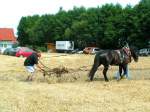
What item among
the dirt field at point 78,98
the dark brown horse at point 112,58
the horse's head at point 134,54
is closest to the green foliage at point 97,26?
the horse's head at point 134,54

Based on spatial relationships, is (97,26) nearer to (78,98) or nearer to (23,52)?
(23,52)

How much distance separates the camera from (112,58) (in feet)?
76.2

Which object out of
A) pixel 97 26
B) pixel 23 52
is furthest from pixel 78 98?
pixel 97 26

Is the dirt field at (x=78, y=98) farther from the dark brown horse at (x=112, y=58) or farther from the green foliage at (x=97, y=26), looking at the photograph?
the green foliage at (x=97, y=26)

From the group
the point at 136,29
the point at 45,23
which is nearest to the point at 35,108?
the point at 136,29

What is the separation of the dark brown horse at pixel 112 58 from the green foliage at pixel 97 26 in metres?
56.9

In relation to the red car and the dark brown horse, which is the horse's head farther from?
the red car

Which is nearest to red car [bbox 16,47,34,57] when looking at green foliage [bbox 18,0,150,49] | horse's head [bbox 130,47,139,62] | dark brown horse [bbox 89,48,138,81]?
green foliage [bbox 18,0,150,49]

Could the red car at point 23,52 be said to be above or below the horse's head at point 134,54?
below

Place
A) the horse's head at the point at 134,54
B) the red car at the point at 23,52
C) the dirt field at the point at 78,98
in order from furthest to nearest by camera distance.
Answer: the red car at the point at 23,52 < the horse's head at the point at 134,54 < the dirt field at the point at 78,98

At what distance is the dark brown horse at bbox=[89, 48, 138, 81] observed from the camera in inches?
897

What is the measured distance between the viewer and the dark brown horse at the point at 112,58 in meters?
22.8

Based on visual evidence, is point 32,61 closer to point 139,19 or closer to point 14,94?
point 14,94

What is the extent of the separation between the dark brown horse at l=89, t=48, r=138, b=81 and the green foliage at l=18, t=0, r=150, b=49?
56892 mm
